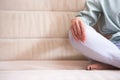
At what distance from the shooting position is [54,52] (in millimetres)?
1476

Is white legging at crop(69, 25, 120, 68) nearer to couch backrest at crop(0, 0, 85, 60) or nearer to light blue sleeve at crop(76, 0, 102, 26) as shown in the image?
light blue sleeve at crop(76, 0, 102, 26)

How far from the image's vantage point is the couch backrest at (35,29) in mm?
1455

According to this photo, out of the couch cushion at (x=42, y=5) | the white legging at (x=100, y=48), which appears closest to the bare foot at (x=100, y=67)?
the white legging at (x=100, y=48)

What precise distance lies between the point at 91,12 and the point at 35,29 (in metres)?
0.36

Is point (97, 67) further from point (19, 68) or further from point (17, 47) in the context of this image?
point (17, 47)

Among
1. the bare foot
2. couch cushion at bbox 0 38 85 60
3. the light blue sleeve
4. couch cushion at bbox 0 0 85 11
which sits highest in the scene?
couch cushion at bbox 0 0 85 11

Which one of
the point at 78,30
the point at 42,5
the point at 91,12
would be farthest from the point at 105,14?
the point at 42,5

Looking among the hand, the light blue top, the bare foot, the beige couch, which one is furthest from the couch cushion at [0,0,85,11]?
the bare foot

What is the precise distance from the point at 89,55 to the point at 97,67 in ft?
0.22

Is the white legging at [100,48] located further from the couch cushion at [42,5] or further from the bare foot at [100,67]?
the couch cushion at [42,5]

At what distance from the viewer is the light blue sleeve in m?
1.34

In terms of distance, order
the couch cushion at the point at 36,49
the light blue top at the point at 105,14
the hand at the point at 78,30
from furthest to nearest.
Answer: the couch cushion at the point at 36,49, the light blue top at the point at 105,14, the hand at the point at 78,30

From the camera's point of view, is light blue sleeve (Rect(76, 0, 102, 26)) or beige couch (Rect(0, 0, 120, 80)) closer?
light blue sleeve (Rect(76, 0, 102, 26))

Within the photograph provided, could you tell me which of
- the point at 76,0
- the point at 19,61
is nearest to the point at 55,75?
the point at 19,61
